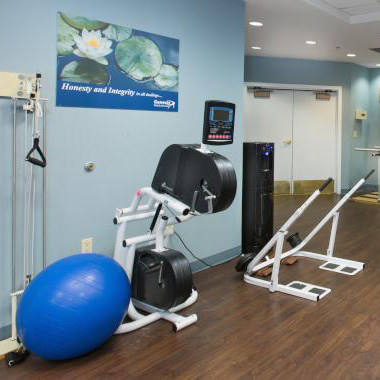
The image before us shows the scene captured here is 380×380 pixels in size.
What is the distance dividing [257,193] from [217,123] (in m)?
1.79

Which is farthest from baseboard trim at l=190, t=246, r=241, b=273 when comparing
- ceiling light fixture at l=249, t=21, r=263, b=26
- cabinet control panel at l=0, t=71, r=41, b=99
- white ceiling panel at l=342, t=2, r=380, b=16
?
white ceiling panel at l=342, t=2, r=380, b=16

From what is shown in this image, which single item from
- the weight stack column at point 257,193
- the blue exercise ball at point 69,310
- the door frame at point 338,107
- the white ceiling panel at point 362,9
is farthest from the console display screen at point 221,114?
the door frame at point 338,107

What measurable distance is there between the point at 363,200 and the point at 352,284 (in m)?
4.69

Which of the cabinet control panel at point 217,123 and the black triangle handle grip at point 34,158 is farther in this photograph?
the cabinet control panel at point 217,123

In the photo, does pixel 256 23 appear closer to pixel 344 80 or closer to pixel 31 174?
pixel 31 174

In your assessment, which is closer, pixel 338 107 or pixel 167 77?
pixel 167 77

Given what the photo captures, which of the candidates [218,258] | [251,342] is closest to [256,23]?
[218,258]

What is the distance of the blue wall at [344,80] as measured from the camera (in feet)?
26.7

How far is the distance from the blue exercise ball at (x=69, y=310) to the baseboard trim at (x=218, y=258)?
1521mm

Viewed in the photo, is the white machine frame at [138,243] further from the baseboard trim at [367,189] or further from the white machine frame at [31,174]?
the baseboard trim at [367,189]

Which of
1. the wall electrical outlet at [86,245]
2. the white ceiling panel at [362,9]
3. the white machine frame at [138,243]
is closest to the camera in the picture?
the white machine frame at [138,243]

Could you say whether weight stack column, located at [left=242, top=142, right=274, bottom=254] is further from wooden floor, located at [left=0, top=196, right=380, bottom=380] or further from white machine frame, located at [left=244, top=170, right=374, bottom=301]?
wooden floor, located at [left=0, top=196, right=380, bottom=380]

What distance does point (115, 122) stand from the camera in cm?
311

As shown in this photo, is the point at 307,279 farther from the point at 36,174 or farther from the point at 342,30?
the point at 342,30
